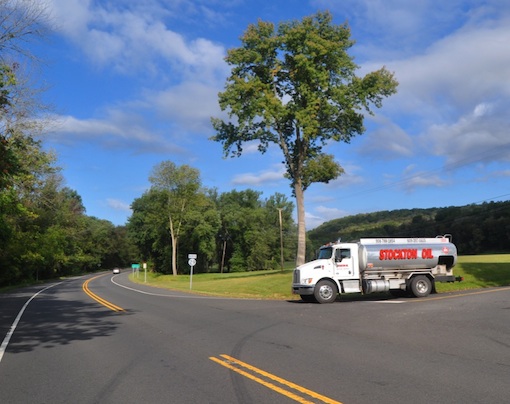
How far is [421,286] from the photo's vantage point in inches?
824

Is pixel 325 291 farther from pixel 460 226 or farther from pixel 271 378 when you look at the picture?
pixel 460 226

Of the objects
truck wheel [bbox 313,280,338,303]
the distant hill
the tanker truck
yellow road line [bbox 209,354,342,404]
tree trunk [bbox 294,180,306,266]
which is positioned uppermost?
the distant hill

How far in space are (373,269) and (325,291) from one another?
8.17 feet

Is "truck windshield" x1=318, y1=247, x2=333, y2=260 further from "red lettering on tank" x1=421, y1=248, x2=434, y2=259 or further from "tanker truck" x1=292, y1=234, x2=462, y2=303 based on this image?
"red lettering on tank" x1=421, y1=248, x2=434, y2=259

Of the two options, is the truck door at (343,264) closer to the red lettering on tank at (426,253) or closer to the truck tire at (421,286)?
the truck tire at (421,286)

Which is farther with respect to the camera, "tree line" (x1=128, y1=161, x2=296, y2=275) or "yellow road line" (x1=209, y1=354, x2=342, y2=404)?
"tree line" (x1=128, y1=161, x2=296, y2=275)

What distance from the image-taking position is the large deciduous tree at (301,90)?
32.2m

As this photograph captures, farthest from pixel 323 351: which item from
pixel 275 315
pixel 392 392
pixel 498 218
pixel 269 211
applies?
pixel 269 211

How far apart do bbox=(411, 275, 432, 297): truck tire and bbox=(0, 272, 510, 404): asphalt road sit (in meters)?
6.40

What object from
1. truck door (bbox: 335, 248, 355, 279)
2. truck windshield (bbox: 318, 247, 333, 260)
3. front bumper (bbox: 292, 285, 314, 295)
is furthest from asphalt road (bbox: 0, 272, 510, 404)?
truck windshield (bbox: 318, 247, 333, 260)

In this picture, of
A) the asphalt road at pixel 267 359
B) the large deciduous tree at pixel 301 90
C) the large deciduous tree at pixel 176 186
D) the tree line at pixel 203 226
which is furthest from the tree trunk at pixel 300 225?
the large deciduous tree at pixel 176 186

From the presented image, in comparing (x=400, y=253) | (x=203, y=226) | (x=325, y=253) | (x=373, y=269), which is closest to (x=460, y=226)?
(x=203, y=226)

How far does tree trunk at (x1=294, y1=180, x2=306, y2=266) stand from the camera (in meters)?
33.0

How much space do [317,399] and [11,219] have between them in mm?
53112
